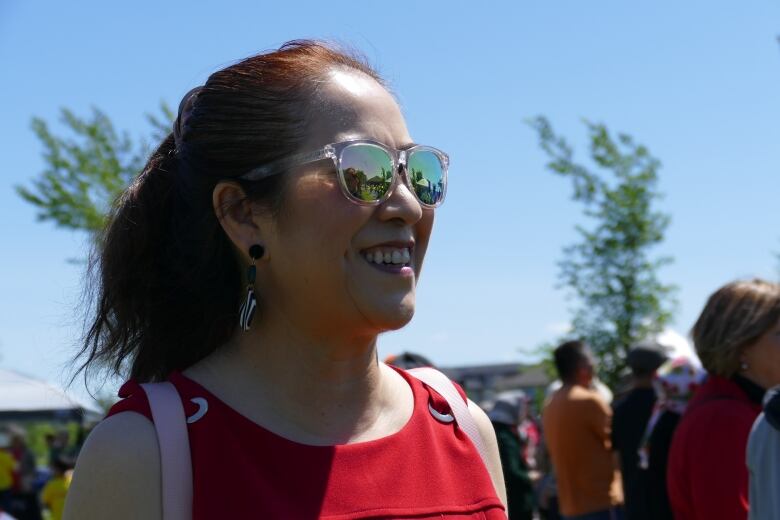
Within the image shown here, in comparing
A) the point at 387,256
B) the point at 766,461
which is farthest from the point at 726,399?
the point at 387,256

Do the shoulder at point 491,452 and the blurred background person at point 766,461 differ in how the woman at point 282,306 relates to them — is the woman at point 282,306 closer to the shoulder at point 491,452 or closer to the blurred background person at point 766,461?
the shoulder at point 491,452

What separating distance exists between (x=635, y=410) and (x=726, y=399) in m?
2.98

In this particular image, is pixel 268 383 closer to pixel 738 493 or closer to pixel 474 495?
pixel 474 495

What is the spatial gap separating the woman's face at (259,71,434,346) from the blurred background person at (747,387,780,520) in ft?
6.37

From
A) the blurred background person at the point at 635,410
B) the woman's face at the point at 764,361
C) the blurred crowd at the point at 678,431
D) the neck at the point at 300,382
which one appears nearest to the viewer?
the neck at the point at 300,382

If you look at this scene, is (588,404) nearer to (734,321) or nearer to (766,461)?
(734,321)

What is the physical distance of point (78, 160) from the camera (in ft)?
60.6

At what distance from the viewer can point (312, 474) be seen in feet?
5.74

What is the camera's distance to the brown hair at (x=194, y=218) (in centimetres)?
184

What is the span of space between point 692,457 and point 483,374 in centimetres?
6079

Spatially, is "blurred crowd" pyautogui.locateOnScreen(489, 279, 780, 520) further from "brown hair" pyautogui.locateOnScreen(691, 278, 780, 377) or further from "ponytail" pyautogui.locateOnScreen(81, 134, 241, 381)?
"ponytail" pyautogui.locateOnScreen(81, 134, 241, 381)

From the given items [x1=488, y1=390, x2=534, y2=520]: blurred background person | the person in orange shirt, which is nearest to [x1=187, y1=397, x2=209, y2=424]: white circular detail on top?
[x1=488, y1=390, x2=534, y2=520]: blurred background person

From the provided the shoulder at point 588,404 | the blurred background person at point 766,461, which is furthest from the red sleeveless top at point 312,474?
the shoulder at point 588,404

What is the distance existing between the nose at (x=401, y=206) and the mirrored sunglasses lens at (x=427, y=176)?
0.03 m
